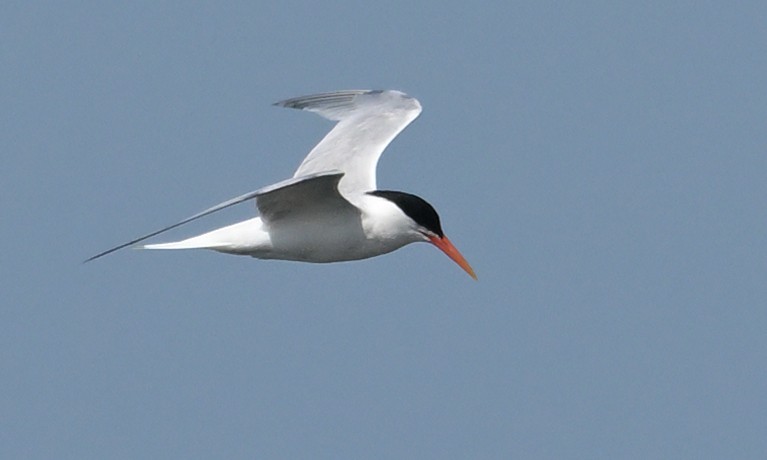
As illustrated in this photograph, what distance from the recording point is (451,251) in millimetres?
10648

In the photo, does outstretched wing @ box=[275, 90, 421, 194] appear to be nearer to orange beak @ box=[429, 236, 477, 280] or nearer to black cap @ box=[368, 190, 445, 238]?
black cap @ box=[368, 190, 445, 238]

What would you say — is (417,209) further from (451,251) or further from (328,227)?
(328,227)

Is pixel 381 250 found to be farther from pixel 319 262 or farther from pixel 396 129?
pixel 396 129

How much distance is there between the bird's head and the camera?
10352 mm

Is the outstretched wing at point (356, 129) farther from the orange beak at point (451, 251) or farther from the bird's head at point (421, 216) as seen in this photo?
the orange beak at point (451, 251)

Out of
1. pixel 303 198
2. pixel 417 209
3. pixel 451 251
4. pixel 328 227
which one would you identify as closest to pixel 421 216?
pixel 417 209

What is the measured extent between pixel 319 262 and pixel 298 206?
1.73 feet

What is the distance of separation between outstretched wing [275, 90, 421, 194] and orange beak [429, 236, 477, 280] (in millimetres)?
753

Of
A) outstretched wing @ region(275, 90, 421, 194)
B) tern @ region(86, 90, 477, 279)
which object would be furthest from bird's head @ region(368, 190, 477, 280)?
outstretched wing @ region(275, 90, 421, 194)

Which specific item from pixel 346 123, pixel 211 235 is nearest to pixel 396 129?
pixel 346 123

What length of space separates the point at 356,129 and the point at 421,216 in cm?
177

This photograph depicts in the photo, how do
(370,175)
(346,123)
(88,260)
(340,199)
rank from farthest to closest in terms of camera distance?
(346,123)
(370,175)
(340,199)
(88,260)

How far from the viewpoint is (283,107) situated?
41.5 feet

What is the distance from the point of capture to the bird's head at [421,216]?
1035 cm
